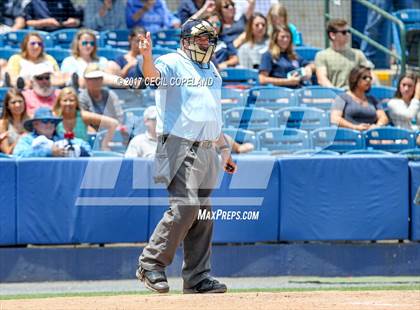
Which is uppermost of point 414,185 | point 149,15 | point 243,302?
point 149,15

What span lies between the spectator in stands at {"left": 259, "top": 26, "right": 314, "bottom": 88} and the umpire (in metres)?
5.46

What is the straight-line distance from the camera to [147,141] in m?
11.0

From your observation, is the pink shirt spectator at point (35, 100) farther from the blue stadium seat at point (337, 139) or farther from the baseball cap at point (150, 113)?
the blue stadium seat at point (337, 139)

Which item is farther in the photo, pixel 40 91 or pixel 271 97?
pixel 271 97

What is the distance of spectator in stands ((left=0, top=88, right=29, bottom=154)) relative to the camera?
36.0ft

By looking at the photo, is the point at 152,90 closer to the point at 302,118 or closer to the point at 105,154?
the point at 302,118

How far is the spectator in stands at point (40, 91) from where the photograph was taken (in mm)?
11711

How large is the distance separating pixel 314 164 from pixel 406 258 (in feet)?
4.69

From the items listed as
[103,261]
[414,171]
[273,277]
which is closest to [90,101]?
[103,261]

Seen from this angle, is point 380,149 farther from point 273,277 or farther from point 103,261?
point 103,261

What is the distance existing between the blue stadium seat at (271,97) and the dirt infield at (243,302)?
5290mm

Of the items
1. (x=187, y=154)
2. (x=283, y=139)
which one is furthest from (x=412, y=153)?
(x=187, y=154)

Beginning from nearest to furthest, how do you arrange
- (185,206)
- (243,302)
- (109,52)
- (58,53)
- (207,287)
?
(243,302) → (185,206) → (207,287) → (58,53) → (109,52)

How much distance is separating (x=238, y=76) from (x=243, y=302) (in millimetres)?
6678
